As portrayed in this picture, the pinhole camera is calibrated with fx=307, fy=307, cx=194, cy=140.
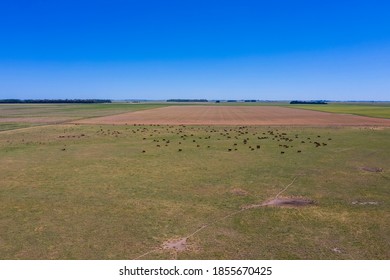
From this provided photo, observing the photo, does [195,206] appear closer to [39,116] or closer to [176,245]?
[176,245]

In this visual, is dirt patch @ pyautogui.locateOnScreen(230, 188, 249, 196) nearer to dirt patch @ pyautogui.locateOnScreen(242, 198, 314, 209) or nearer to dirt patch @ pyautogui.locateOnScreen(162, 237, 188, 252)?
dirt patch @ pyautogui.locateOnScreen(242, 198, 314, 209)

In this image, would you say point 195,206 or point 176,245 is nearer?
point 176,245

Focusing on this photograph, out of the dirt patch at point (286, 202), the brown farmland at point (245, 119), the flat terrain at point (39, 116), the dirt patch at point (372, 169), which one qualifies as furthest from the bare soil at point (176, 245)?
the brown farmland at point (245, 119)

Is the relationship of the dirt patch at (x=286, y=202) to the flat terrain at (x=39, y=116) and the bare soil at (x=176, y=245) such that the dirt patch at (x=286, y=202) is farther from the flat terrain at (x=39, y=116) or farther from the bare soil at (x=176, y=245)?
the flat terrain at (x=39, y=116)

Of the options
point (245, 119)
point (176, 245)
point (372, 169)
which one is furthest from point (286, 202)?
point (245, 119)

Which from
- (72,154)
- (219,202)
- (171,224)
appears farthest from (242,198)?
(72,154)
